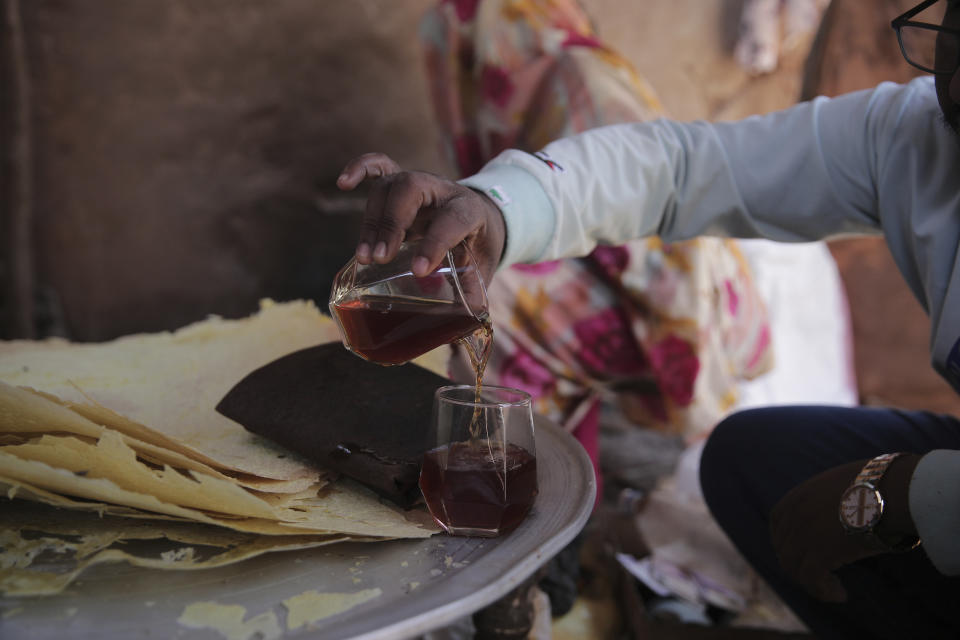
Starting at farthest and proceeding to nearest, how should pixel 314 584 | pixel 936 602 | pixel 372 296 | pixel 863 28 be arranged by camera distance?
1. pixel 863 28
2. pixel 936 602
3. pixel 372 296
4. pixel 314 584

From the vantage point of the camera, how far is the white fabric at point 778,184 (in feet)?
3.68

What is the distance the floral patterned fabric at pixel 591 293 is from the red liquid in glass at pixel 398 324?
1086 millimetres

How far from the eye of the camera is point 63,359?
116 cm

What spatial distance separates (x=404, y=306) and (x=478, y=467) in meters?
0.20

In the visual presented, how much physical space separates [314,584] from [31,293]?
2382 mm

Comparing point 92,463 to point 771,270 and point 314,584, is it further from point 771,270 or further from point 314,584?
point 771,270

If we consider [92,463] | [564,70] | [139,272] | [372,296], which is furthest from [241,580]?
[139,272]

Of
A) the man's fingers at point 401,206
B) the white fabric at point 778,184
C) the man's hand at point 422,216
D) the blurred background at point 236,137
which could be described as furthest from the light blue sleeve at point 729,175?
the blurred background at point 236,137


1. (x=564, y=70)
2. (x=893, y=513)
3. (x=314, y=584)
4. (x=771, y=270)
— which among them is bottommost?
(x=771, y=270)

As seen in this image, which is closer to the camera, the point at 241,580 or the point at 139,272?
the point at 241,580

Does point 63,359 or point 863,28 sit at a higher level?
point 863,28

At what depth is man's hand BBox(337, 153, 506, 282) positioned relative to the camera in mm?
848

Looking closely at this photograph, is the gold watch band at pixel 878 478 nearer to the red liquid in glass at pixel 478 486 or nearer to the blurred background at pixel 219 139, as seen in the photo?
the red liquid in glass at pixel 478 486

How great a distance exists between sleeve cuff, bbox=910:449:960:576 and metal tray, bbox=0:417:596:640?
416 millimetres
